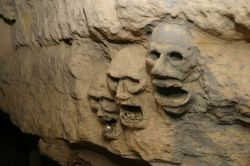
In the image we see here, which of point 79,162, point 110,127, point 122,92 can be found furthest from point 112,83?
point 79,162

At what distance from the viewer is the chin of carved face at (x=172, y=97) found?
3.32 feet

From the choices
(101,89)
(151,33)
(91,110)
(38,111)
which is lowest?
(38,111)

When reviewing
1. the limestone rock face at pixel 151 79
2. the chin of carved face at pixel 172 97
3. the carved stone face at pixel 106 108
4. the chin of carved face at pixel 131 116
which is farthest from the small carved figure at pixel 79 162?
the chin of carved face at pixel 172 97

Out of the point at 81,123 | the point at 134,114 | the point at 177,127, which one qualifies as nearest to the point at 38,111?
the point at 81,123

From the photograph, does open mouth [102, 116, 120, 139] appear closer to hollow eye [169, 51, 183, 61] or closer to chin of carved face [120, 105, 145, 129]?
chin of carved face [120, 105, 145, 129]

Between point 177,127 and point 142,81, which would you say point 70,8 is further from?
point 177,127

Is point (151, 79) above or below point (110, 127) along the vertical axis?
above

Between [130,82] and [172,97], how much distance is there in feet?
0.53

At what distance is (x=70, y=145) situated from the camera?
167 centimetres

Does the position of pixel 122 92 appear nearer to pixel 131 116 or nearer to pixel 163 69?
pixel 131 116

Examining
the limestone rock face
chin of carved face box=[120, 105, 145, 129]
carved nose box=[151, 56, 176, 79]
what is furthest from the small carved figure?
carved nose box=[151, 56, 176, 79]

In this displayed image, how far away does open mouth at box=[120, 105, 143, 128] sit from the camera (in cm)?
114

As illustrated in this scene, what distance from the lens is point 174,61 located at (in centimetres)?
96

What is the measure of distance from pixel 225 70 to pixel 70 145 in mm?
953
